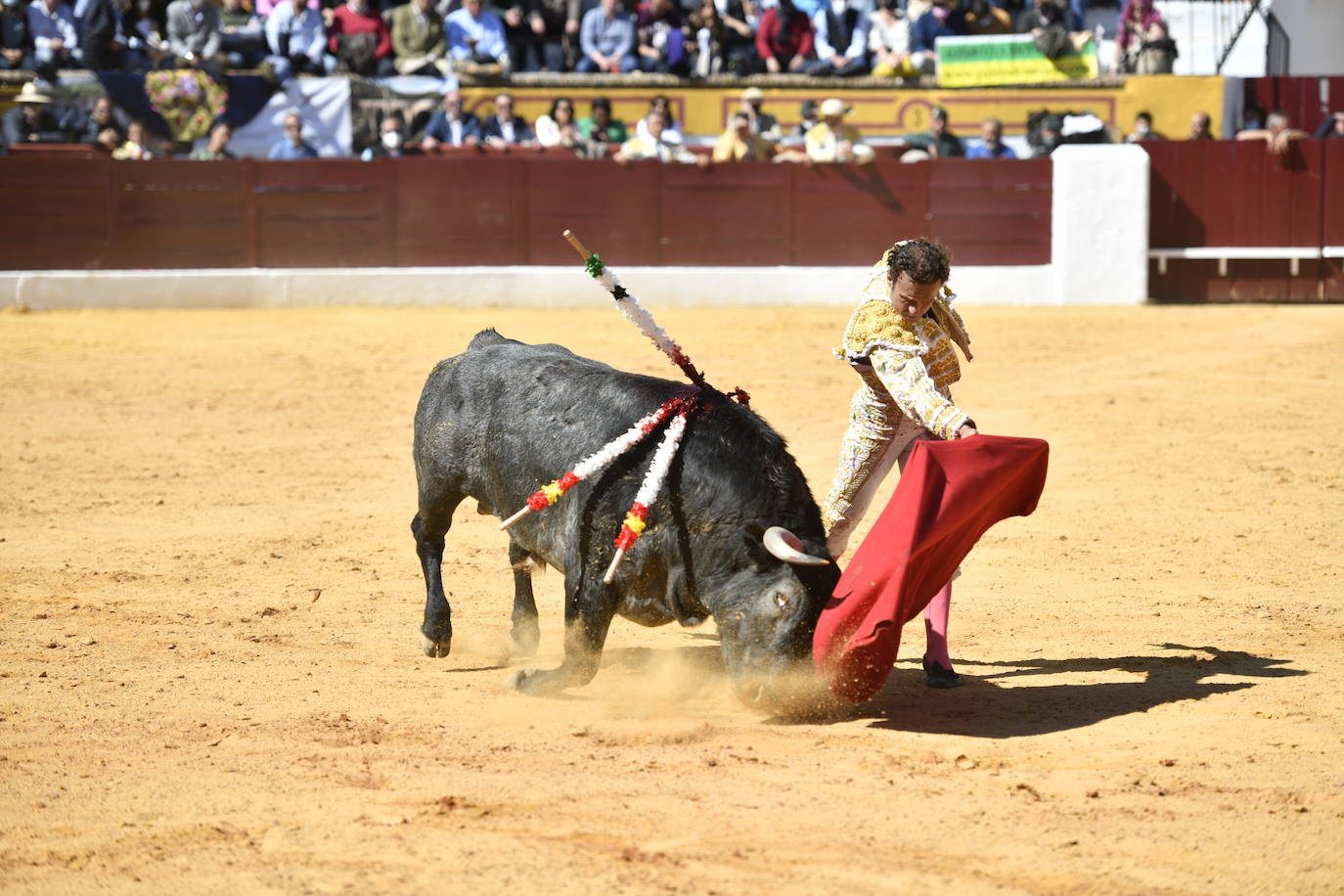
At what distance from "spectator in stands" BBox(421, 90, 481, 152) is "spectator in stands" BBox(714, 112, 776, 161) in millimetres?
2151

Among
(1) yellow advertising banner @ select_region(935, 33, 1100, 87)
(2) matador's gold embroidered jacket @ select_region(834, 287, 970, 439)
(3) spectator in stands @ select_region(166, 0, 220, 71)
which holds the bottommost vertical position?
(2) matador's gold embroidered jacket @ select_region(834, 287, 970, 439)

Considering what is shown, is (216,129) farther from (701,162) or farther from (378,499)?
(378,499)

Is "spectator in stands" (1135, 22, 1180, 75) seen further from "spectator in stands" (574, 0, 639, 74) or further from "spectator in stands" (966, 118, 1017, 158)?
"spectator in stands" (574, 0, 639, 74)

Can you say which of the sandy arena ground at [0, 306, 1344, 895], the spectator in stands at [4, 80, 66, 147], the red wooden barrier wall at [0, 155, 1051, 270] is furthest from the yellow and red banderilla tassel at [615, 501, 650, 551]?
the spectator in stands at [4, 80, 66, 147]

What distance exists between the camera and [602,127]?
1448 centimetres

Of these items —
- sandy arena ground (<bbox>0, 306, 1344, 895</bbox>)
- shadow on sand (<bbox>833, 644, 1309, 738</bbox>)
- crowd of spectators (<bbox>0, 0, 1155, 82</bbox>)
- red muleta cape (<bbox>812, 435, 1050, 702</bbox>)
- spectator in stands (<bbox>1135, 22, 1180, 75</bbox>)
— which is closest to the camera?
sandy arena ground (<bbox>0, 306, 1344, 895</bbox>)

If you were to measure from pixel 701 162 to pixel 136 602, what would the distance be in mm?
9085

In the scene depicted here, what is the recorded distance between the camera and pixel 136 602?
5.67m

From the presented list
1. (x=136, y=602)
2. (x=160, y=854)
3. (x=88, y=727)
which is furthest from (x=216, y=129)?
(x=160, y=854)

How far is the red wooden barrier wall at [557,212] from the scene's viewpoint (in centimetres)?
1383

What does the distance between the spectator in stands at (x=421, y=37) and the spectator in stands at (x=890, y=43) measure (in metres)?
4.08

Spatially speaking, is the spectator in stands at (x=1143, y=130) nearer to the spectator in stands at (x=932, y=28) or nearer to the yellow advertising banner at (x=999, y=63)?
the yellow advertising banner at (x=999, y=63)

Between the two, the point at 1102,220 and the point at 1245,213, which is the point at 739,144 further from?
the point at 1245,213

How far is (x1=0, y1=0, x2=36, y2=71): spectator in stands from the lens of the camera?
14.6 metres
